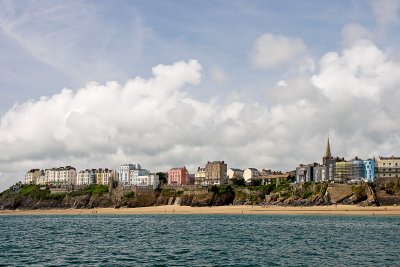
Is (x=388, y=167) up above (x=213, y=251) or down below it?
above

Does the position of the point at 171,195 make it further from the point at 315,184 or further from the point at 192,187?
the point at 315,184

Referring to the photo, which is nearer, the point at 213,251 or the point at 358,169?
the point at 213,251

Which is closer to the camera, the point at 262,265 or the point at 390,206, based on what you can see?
the point at 262,265

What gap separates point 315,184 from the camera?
159375 millimetres

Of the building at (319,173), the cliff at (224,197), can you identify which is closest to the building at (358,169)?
the building at (319,173)

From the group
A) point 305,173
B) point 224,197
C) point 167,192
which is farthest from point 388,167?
point 167,192

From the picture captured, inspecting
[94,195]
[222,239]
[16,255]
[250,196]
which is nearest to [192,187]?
[250,196]

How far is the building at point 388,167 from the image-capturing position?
566 feet

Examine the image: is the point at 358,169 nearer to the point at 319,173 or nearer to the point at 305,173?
the point at 319,173

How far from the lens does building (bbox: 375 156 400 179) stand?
566 ft

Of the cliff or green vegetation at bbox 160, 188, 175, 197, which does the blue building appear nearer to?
the cliff

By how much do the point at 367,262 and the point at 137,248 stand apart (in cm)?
2110

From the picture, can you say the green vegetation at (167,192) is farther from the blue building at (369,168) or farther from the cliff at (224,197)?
the blue building at (369,168)

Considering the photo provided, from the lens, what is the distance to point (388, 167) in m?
174
